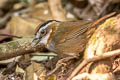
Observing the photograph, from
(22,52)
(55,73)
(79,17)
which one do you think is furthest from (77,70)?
(79,17)

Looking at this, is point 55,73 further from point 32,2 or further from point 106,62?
point 32,2

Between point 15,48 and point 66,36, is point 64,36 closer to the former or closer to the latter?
point 66,36

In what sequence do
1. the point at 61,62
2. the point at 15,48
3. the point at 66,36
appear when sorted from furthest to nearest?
the point at 15,48 → the point at 66,36 → the point at 61,62

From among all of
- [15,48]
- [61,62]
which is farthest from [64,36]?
[15,48]

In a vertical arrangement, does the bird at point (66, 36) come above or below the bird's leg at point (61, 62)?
above

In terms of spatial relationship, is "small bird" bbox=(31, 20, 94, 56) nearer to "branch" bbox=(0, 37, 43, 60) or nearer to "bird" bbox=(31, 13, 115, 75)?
"bird" bbox=(31, 13, 115, 75)

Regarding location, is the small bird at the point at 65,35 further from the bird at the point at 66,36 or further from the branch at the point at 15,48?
the branch at the point at 15,48

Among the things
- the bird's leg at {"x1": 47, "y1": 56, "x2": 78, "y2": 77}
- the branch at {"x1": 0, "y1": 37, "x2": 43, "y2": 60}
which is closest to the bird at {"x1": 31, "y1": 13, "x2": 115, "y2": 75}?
the bird's leg at {"x1": 47, "y1": 56, "x2": 78, "y2": 77}

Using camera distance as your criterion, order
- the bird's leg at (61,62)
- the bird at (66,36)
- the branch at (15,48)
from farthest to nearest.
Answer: the branch at (15,48) → the bird at (66,36) → the bird's leg at (61,62)

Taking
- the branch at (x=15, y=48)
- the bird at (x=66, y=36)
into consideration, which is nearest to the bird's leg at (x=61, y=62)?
the bird at (x=66, y=36)

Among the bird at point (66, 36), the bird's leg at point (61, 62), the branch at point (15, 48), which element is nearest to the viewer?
the bird's leg at point (61, 62)

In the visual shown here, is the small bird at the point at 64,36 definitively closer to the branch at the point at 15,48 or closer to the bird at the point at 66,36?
the bird at the point at 66,36

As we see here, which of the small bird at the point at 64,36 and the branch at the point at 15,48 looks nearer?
the small bird at the point at 64,36
